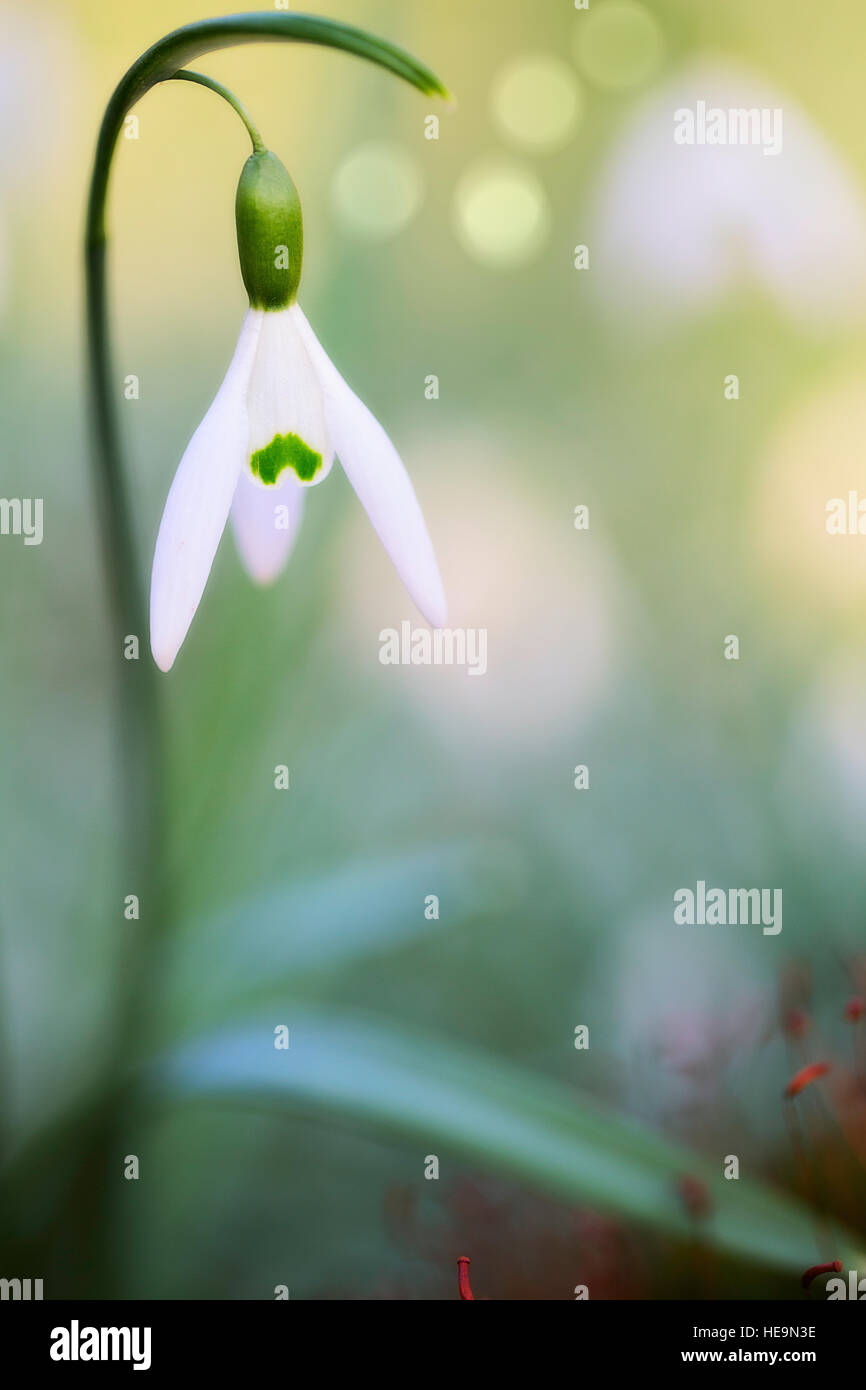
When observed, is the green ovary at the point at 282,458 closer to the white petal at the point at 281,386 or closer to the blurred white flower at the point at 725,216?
the white petal at the point at 281,386

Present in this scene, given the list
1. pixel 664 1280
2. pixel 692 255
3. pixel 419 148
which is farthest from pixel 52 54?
pixel 664 1280

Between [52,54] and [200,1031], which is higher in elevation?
[52,54]

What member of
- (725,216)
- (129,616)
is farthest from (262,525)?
(725,216)

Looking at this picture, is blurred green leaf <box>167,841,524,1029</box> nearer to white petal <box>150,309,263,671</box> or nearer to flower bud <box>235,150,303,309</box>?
white petal <box>150,309,263,671</box>

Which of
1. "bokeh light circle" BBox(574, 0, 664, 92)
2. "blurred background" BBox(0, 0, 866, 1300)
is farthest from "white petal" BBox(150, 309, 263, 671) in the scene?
"bokeh light circle" BBox(574, 0, 664, 92)
